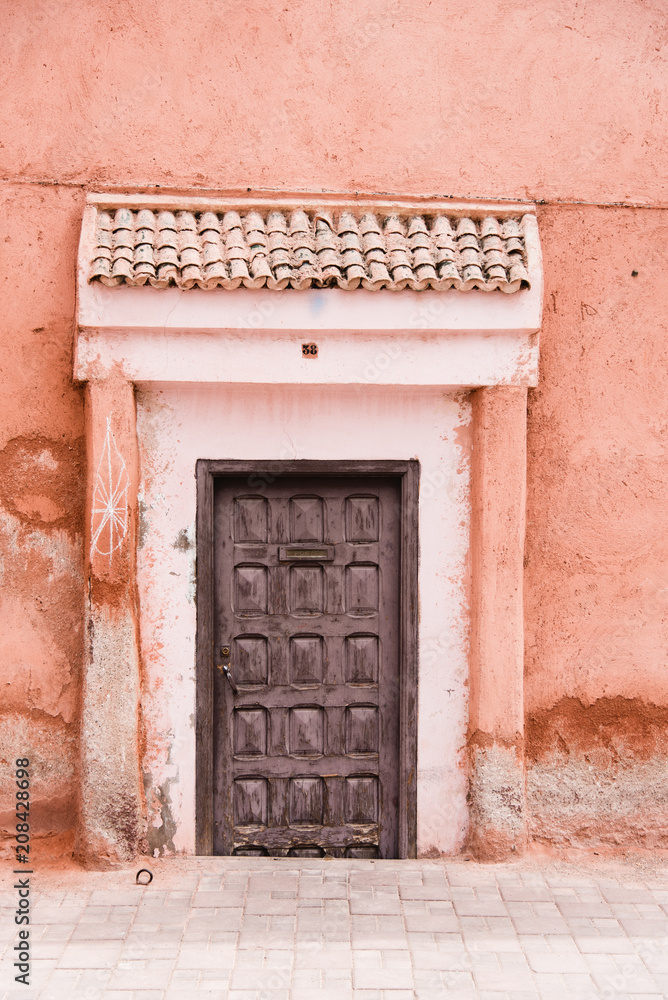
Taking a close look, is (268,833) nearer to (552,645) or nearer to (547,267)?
(552,645)

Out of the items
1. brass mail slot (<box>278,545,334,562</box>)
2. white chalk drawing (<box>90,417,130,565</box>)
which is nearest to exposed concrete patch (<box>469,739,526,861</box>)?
brass mail slot (<box>278,545,334,562</box>)

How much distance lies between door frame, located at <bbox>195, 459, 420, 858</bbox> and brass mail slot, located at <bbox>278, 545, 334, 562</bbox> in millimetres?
396

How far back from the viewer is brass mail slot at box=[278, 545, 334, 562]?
485 cm

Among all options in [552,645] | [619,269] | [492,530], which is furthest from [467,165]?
[552,645]

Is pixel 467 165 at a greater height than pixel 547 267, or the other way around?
pixel 467 165

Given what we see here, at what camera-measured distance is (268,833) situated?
16.1 ft

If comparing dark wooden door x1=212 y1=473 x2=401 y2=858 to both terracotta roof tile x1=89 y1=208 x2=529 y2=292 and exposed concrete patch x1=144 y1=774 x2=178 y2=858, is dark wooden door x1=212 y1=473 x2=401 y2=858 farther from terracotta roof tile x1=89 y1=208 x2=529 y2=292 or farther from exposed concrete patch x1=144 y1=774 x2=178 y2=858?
terracotta roof tile x1=89 y1=208 x2=529 y2=292

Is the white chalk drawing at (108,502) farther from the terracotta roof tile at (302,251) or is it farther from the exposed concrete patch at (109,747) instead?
the terracotta roof tile at (302,251)

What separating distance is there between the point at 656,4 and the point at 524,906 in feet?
16.3

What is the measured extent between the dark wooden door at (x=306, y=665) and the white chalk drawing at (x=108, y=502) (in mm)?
585

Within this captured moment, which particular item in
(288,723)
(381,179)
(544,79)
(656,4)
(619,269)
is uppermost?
(656,4)

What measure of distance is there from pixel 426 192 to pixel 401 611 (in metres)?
2.38

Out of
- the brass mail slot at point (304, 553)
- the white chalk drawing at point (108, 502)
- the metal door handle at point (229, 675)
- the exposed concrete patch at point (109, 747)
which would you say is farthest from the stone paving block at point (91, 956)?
the brass mail slot at point (304, 553)

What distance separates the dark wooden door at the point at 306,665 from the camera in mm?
4859
